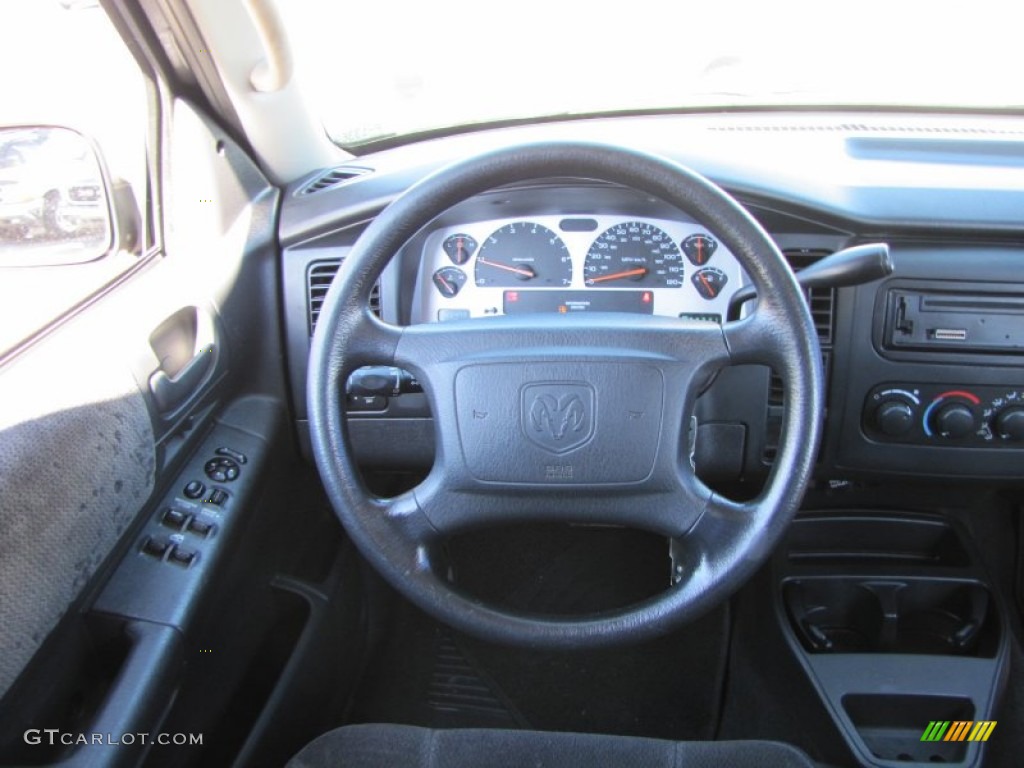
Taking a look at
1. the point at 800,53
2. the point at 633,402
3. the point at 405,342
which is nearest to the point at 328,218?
the point at 405,342

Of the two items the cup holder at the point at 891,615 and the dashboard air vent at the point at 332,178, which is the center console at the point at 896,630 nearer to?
the cup holder at the point at 891,615

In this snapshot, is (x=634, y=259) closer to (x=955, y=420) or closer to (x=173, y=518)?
(x=955, y=420)

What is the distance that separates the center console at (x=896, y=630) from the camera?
164cm

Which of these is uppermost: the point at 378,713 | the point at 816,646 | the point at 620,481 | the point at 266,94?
the point at 266,94

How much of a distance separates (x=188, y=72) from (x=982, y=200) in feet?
4.92

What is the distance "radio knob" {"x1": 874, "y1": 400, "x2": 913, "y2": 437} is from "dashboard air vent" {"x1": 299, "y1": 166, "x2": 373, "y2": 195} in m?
1.11

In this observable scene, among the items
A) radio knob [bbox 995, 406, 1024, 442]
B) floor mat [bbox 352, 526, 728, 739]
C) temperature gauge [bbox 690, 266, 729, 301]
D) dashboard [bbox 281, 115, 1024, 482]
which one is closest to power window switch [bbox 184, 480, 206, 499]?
dashboard [bbox 281, 115, 1024, 482]

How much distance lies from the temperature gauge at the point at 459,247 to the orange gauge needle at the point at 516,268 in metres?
0.02

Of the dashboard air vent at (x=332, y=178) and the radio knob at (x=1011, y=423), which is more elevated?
the dashboard air vent at (x=332, y=178)

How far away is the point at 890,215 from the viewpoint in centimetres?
156

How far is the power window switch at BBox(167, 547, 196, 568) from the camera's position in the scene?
1.37 m

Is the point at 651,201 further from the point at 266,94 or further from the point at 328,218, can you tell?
the point at 266,94

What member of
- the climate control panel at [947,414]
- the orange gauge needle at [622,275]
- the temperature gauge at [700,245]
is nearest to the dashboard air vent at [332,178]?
the orange gauge needle at [622,275]

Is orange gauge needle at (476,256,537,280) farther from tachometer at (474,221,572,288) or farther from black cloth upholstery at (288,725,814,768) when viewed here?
black cloth upholstery at (288,725,814,768)
